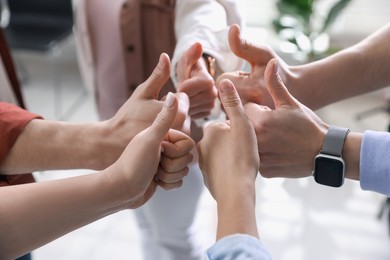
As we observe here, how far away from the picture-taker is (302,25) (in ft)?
8.02

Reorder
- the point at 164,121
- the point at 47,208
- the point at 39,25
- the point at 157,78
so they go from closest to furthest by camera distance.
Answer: the point at 47,208 < the point at 164,121 < the point at 157,78 < the point at 39,25

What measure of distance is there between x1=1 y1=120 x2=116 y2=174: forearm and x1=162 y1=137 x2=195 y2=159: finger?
0.45 ft

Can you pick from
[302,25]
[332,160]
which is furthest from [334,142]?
[302,25]

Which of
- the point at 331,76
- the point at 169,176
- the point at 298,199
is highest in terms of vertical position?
the point at 331,76

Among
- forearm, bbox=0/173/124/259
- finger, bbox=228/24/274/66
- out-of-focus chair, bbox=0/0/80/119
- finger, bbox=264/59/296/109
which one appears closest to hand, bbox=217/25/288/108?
finger, bbox=228/24/274/66

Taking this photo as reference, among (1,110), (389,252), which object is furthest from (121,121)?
(389,252)

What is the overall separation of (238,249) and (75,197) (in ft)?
0.98

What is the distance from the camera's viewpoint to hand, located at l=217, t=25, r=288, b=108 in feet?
3.24

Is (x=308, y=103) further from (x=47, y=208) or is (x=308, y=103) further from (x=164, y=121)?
(x=47, y=208)

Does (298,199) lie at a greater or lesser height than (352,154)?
lesser

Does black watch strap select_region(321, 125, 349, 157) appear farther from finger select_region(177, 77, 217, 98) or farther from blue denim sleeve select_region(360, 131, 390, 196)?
finger select_region(177, 77, 217, 98)

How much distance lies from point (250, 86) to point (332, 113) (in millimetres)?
1845

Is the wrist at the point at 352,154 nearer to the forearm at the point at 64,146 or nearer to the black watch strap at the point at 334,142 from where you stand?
the black watch strap at the point at 334,142

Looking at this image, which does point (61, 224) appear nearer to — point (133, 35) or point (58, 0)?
point (133, 35)
